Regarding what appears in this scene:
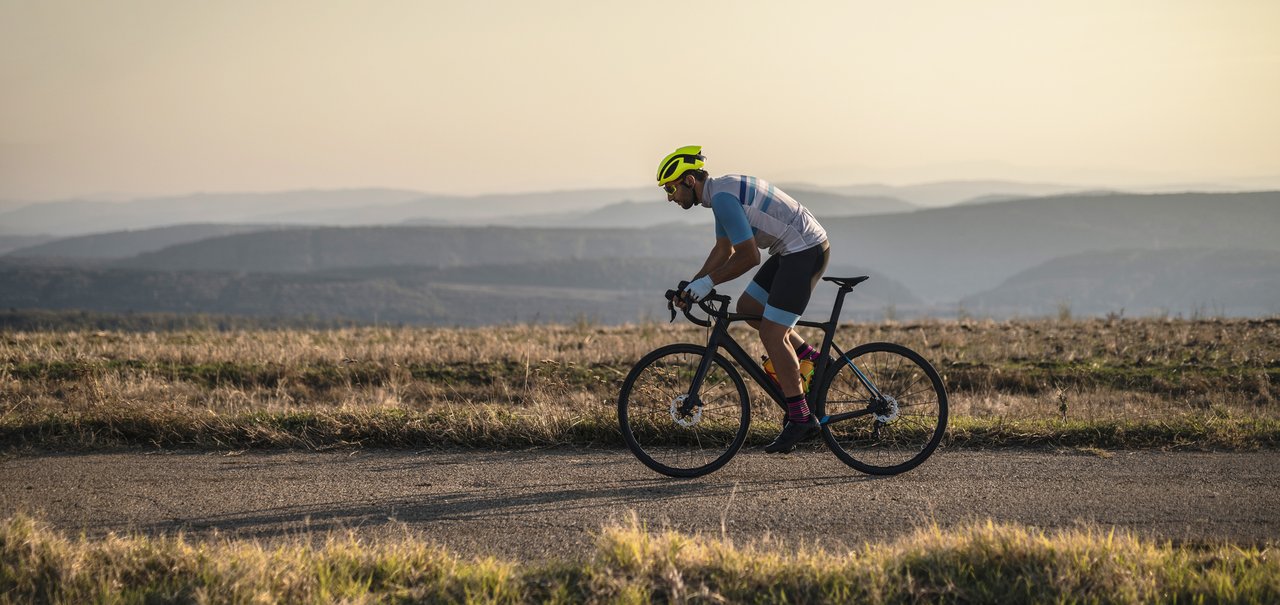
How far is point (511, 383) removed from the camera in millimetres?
11172

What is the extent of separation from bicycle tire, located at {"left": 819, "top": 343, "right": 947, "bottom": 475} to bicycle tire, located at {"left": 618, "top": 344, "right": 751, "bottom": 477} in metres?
0.71

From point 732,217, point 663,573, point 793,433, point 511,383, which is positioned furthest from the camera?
point 511,383

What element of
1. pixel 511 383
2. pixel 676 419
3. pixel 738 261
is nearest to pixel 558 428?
pixel 676 419

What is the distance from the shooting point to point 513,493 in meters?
6.33

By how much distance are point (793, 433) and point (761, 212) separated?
1561mm

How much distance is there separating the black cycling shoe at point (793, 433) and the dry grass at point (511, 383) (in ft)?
3.87

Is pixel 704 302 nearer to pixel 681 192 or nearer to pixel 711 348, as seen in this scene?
pixel 711 348

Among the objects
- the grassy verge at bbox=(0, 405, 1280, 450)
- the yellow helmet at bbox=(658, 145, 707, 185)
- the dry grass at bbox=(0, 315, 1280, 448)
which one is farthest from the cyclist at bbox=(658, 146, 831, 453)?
the dry grass at bbox=(0, 315, 1280, 448)

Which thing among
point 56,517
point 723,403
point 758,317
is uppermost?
point 758,317

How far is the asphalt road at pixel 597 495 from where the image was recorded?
5562 millimetres

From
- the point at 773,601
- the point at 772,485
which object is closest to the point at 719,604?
the point at 773,601

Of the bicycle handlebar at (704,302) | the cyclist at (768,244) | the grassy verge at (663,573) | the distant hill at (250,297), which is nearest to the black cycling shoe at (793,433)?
the cyclist at (768,244)

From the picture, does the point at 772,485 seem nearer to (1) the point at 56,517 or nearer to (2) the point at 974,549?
(2) the point at 974,549

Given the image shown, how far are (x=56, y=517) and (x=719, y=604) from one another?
13.8 feet
